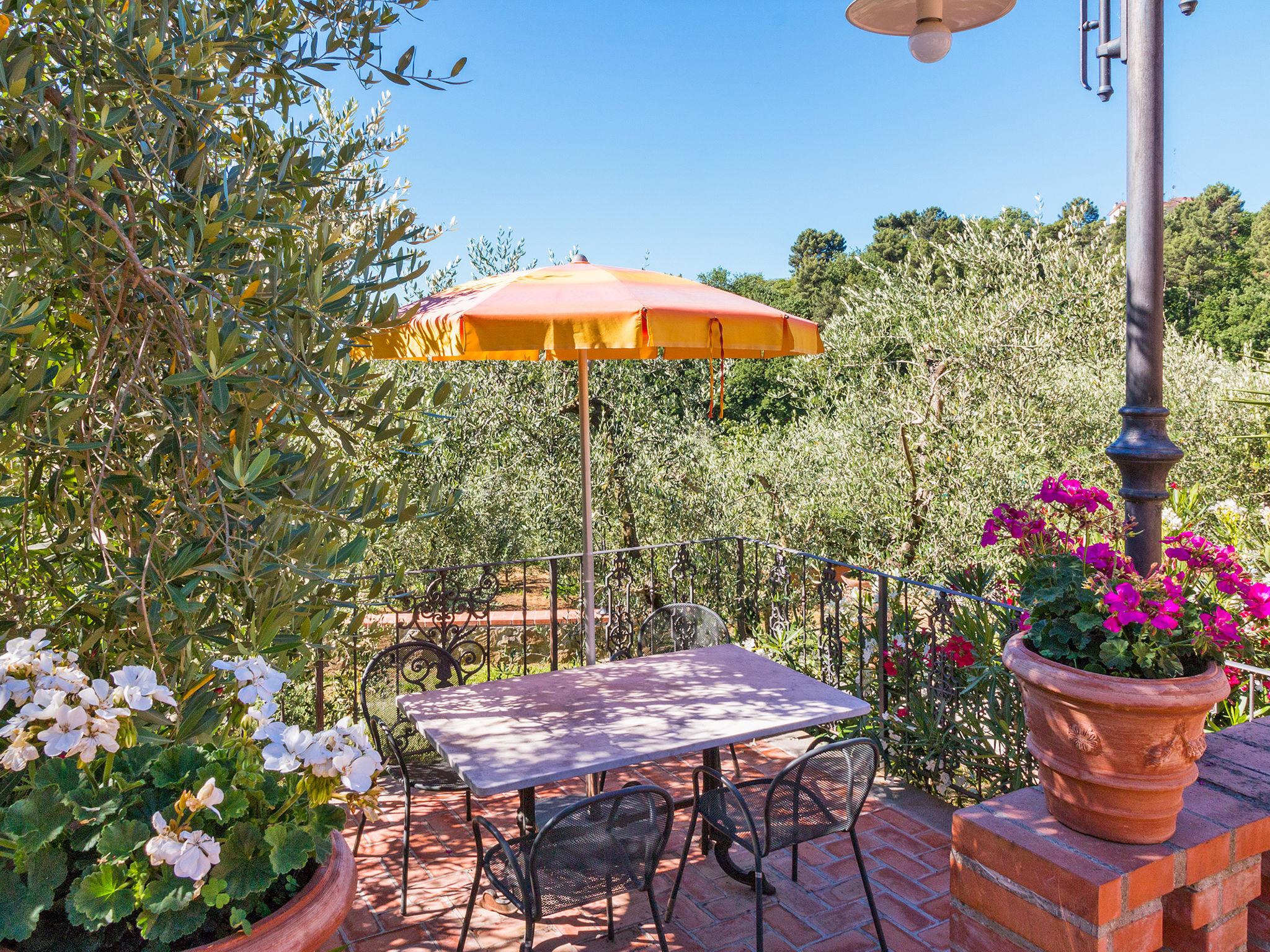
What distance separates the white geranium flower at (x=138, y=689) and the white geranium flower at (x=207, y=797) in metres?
0.20

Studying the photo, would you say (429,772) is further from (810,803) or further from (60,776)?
(60,776)

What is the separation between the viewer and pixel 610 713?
3.33 metres

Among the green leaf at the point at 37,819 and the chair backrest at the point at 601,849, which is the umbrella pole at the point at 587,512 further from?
the green leaf at the point at 37,819

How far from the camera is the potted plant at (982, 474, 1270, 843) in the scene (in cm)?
193

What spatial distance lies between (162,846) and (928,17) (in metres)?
3.14

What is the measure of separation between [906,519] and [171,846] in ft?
22.8

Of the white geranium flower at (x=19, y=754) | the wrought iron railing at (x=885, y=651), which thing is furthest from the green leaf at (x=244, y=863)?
the wrought iron railing at (x=885, y=651)

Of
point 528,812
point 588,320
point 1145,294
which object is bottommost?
point 528,812

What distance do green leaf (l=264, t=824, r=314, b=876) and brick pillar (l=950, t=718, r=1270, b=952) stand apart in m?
1.64

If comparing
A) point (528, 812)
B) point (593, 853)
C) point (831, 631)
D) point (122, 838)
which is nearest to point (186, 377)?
point (122, 838)

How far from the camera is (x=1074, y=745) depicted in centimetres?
204

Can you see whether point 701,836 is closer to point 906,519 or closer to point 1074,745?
point 1074,745

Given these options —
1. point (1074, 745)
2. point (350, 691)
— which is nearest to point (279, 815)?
point (1074, 745)

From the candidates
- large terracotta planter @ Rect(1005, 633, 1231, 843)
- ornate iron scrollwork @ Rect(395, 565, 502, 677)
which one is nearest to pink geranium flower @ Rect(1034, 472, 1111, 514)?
large terracotta planter @ Rect(1005, 633, 1231, 843)
